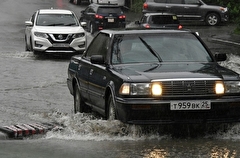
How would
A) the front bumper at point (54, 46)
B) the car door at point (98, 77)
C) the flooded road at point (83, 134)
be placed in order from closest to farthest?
the flooded road at point (83, 134)
the car door at point (98, 77)
the front bumper at point (54, 46)

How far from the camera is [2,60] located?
24.8 meters

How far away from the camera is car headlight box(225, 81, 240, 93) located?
10.4 metres

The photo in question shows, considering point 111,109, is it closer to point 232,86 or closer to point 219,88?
point 219,88

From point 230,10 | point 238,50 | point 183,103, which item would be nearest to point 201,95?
point 183,103

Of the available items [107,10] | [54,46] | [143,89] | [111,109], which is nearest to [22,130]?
[111,109]

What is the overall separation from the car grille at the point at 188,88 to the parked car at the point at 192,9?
103 ft

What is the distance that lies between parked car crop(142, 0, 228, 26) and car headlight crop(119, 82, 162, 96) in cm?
3172

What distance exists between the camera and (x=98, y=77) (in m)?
11.7

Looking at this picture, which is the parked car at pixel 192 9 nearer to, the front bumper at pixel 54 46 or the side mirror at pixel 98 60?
the front bumper at pixel 54 46

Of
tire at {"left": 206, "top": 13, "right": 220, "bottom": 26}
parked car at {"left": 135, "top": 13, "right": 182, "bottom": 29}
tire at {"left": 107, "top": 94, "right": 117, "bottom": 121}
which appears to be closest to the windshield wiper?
tire at {"left": 107, "top": 94, "right": 117, "bottom": 121}

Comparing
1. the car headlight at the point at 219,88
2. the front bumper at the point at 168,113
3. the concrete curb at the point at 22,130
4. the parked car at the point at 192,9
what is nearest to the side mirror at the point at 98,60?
the concrete curb at the point at 22,130

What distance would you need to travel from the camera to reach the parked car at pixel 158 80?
33.3 feet

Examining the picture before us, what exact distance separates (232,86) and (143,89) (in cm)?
123

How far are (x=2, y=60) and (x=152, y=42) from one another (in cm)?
1371
